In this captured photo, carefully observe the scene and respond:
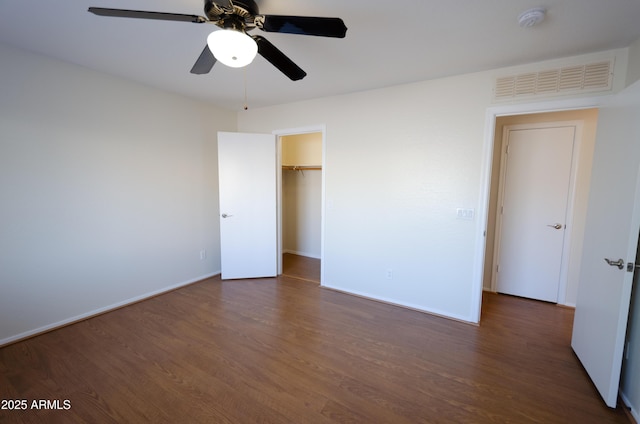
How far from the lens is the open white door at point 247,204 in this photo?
11.9 feet

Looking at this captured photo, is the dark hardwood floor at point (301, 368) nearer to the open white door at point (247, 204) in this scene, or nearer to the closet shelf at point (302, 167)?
the open white door at point (247, 204)

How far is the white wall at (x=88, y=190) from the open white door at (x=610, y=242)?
4.11 meters

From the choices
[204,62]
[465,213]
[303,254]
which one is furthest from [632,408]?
[303,254]

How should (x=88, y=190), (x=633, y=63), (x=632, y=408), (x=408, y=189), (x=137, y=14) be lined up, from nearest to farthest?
(x=137, y=14) → (x=632, y=408) → (x=633, y=63) → (x=88, y=190) → (x=408, y=189)

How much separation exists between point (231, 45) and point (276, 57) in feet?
1.42

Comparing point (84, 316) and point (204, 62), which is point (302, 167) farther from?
point (84, 316)

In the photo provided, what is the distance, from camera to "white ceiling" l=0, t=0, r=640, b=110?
1568 mm

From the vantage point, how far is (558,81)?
2152 millimetres

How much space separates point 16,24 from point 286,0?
6.40 ft

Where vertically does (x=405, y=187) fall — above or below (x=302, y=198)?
above

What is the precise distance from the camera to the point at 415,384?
1820mm

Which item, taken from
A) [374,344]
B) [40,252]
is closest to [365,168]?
[374,344]

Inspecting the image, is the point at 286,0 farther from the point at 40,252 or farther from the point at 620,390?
the point at 620,390

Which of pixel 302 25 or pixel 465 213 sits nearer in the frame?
pixel 302 25
